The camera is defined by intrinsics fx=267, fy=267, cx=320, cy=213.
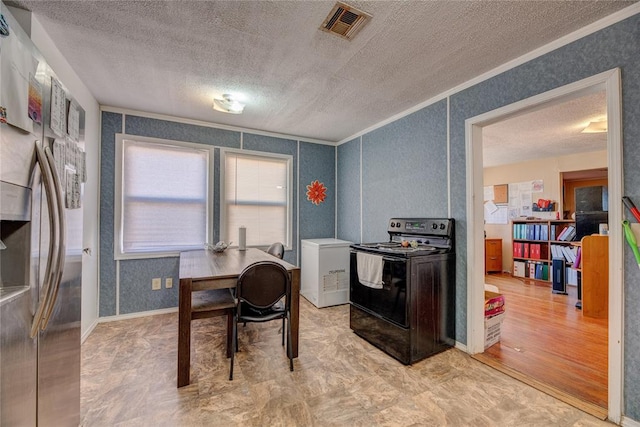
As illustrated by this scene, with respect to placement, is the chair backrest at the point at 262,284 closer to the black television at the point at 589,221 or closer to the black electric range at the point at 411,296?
the black electric range at the point at 411,296

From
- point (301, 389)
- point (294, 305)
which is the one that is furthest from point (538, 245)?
point (301, 389)

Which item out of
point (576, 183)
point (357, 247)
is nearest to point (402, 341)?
point (357, 247)

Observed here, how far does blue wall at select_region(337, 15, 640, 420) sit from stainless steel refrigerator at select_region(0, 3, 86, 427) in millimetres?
2767

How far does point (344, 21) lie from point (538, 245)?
18.5ft

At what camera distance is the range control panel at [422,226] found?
2.51 m

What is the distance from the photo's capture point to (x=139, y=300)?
125 inches

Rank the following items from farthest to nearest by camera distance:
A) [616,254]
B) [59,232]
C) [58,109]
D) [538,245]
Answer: [538,245], [616,254], [58,109], [59,232]

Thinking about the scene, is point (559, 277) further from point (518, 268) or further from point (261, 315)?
point (261, 315)

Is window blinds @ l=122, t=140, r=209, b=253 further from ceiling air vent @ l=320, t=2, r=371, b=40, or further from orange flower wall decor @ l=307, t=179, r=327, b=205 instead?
ceiling air vent @ l=320, t=2, r=371, b=40

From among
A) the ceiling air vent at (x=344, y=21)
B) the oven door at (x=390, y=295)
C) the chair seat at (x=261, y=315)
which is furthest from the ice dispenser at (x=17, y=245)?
the oven door at (x=390, y=295)

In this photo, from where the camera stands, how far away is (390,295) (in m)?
2.33

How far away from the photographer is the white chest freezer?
3.54 meters

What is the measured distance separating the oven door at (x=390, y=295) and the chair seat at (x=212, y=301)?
A: 4.06 feet

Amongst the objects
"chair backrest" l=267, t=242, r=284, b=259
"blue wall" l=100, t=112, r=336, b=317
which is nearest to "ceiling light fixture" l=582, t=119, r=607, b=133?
"blue wall" l=100, t=112, r=336, b=317
